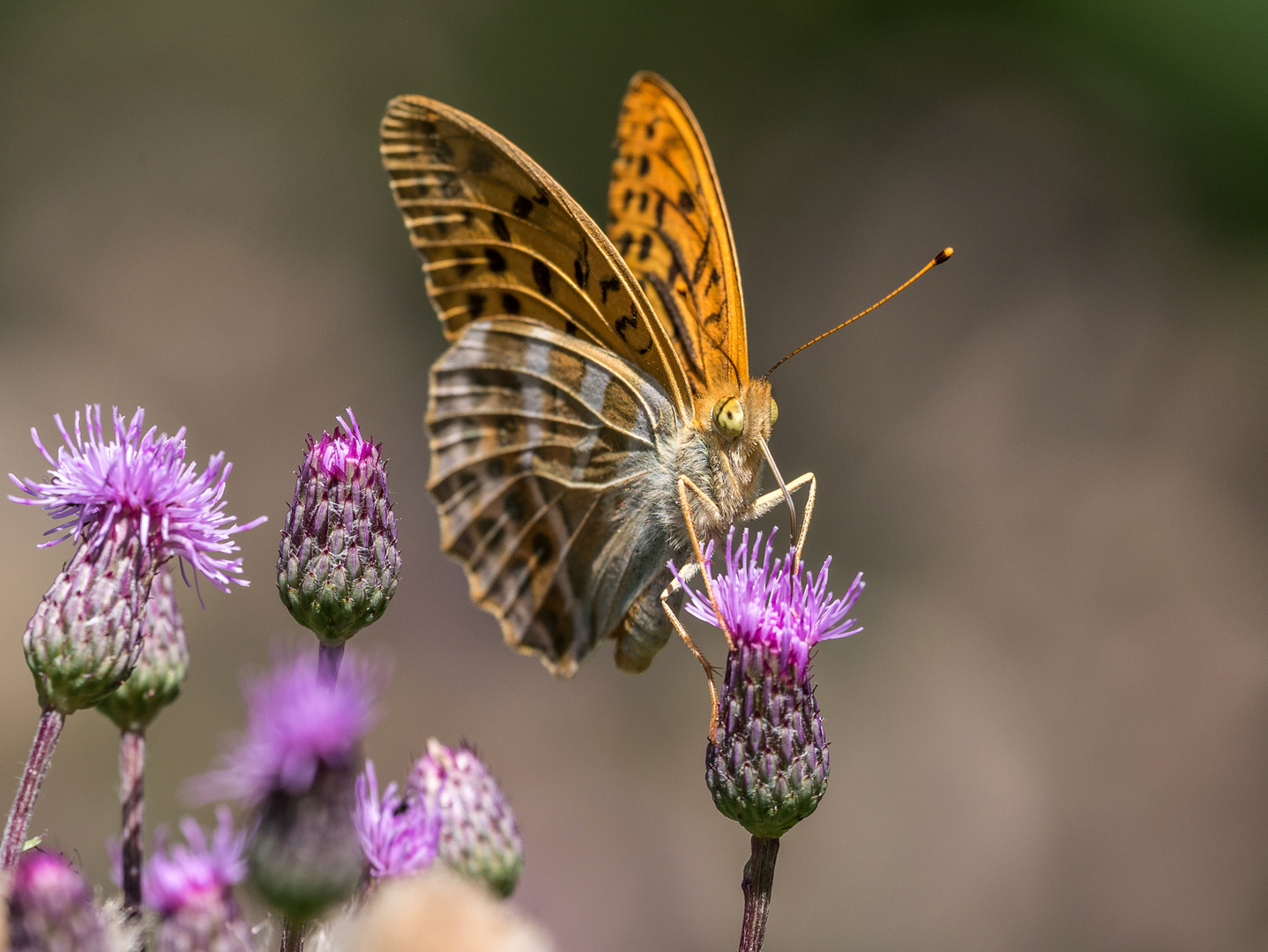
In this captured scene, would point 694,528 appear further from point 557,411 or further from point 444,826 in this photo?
point 444,826

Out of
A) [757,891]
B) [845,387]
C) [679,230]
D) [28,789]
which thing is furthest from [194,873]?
[845,387]

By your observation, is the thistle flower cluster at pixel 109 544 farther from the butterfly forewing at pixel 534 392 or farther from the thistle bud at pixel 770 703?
the thistle bud at pixel 770 703

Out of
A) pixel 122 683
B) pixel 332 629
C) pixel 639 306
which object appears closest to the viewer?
pixel 122 683

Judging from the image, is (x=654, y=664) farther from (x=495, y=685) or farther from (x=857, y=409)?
(x=857, y=409)

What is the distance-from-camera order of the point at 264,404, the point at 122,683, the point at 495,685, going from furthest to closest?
the point at 264,404
the point at 495,685
the point at 122,683

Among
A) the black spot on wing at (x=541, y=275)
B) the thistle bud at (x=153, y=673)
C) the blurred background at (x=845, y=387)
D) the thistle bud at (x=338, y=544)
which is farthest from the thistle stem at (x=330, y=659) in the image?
the blurred background at (x=845, y=387)

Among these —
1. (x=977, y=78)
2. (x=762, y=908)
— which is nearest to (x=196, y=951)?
(x=762, y=908)
